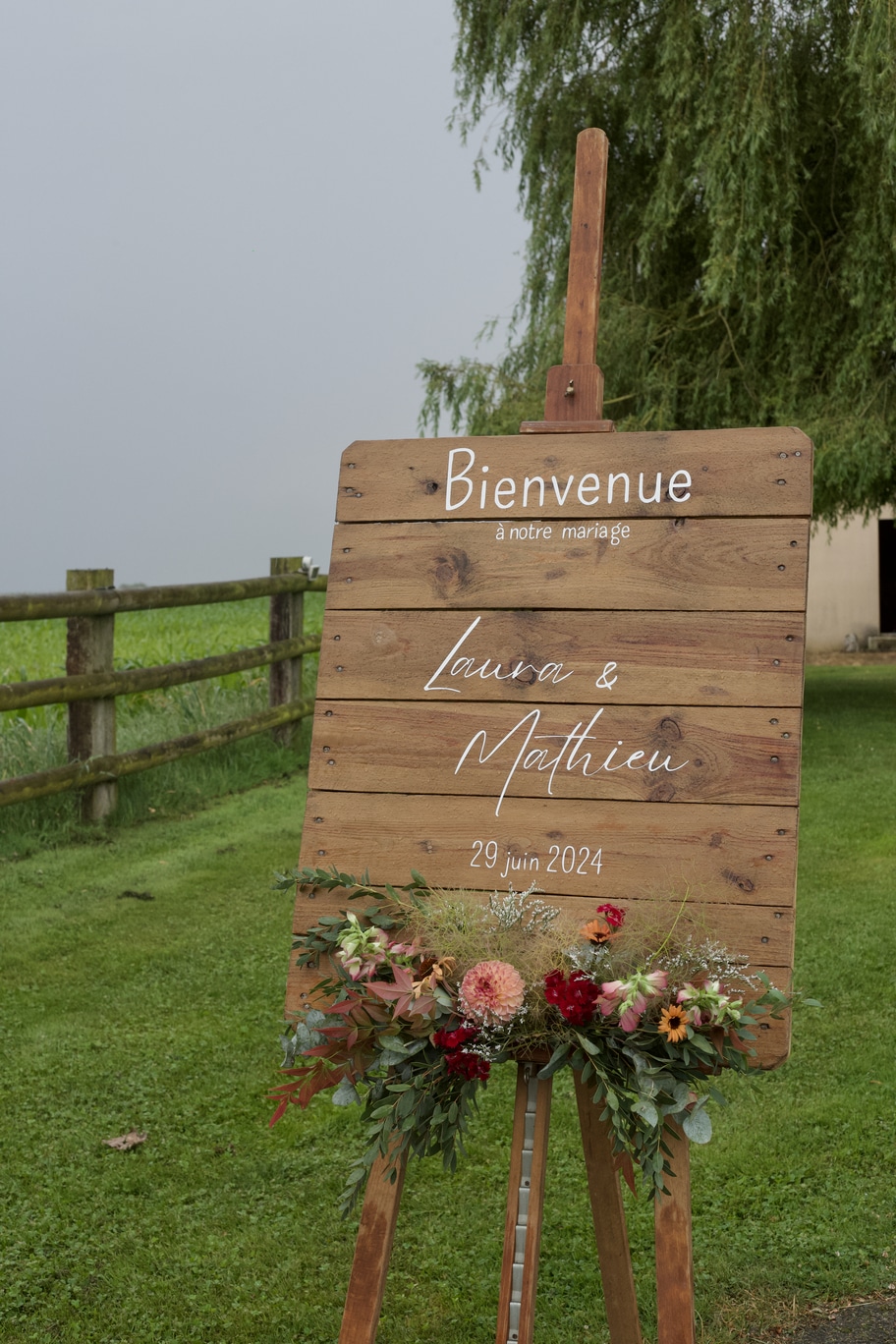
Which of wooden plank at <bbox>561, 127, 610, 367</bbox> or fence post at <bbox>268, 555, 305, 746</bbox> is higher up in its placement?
wooden plank at <bbox>561, 127, 610, 367</bbox>

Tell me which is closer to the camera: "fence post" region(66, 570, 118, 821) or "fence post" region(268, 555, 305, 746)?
"fence post" region(66, 570, 118, 821)

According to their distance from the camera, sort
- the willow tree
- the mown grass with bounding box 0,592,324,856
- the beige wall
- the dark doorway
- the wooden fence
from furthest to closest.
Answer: the dark doorway
the beige wall
the willow tree
the mown grass with bounding box 0,592,324,856
the wooden fence

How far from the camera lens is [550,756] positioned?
6.96 ft

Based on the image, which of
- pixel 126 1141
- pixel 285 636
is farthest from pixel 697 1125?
pixel 285 636

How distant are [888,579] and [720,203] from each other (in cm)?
1035

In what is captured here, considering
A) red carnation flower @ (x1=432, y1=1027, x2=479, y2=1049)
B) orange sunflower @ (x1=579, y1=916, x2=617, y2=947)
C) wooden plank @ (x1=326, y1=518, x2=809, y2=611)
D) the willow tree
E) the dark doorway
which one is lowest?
red carnation flower @ (x1=432, y1=1027, x2=479, y2=1049)

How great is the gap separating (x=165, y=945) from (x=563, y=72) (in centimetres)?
781

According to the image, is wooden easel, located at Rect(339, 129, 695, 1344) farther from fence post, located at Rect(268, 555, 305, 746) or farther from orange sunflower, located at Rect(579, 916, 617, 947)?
fence post, located at Rect(268, 555, 305, 746)

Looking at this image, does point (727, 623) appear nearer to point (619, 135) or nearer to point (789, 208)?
point (789, 208)

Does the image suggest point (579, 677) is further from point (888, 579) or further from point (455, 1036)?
point (888, 579)

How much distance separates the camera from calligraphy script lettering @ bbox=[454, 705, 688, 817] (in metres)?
2.08

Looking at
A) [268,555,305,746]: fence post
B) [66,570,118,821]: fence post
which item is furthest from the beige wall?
[66,570,118,821]: fence post

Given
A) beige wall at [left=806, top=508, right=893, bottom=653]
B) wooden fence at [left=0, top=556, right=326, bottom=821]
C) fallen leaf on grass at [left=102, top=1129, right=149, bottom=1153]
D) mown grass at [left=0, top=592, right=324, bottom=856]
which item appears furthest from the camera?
beige wall at [left=806, top=508, right=893, bottom=653]

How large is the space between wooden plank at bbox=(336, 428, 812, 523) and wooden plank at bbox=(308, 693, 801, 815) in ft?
1.12
